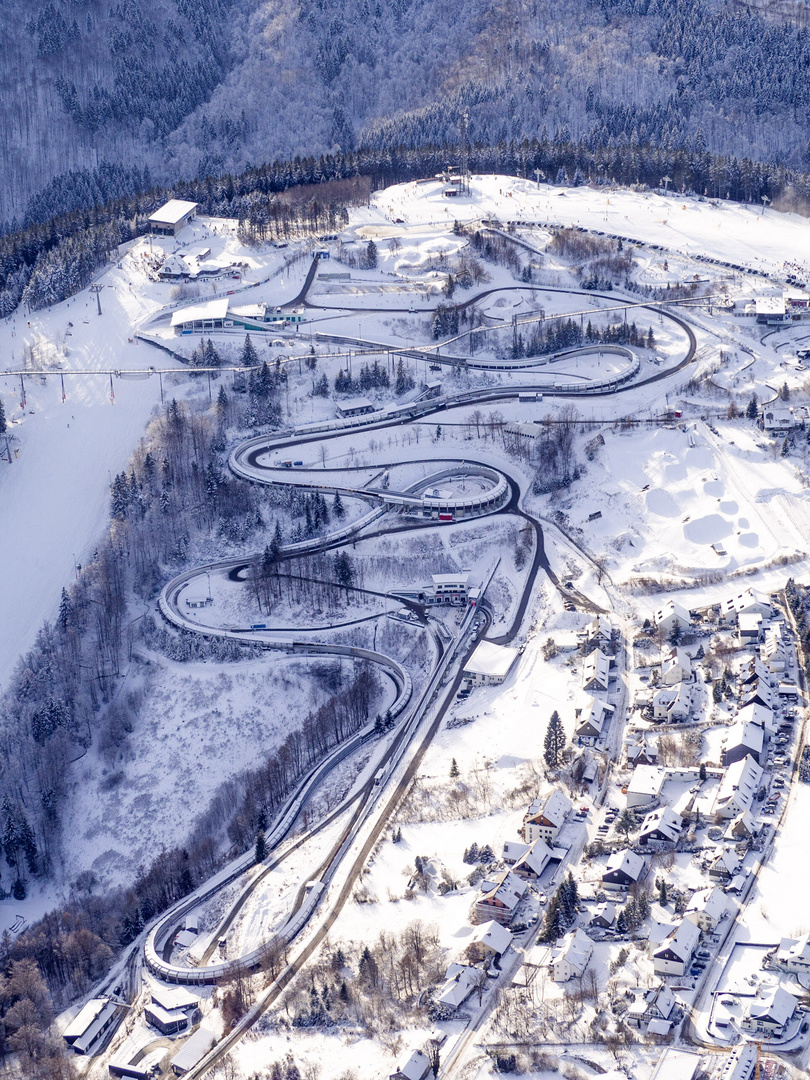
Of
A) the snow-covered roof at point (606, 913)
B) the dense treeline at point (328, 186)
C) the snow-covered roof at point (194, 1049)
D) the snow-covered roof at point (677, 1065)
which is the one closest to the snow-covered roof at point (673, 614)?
the snow-covered roof at point (606, 913)

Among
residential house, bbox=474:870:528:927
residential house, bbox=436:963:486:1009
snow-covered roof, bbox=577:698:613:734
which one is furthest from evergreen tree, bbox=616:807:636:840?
residential house, bbox=436:963:486:1009

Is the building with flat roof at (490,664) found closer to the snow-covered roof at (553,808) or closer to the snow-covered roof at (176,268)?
the snow-covered roof at (553,808)

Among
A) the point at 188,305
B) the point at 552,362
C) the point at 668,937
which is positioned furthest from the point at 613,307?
the point at 668,937

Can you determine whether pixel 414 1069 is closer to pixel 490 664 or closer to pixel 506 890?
pixel 506 890

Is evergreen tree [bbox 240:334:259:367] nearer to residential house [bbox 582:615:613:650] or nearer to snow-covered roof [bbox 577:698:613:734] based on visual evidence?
residential house [bbox 582:615:613:650]

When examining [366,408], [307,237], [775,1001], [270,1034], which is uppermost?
[307,237]

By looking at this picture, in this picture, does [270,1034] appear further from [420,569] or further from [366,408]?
[366,408]

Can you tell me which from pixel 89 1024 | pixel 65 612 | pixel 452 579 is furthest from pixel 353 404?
pixel 89 1024
